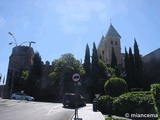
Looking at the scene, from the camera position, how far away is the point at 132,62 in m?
55.8

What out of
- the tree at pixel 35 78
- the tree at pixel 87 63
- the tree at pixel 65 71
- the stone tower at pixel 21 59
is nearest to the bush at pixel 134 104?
the tree at pixel 65 71

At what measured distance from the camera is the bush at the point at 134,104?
45.7 ft

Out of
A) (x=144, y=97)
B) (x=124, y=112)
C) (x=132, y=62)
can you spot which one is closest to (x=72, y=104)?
(x=124, y=112)

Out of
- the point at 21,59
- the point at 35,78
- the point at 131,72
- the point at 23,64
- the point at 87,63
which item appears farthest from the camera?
the point at 21,59

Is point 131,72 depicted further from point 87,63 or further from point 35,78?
point 35,78

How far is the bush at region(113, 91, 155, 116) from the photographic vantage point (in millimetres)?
13920

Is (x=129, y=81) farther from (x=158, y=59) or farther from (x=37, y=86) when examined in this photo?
(x=37, y=86)

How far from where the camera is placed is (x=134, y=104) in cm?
1468

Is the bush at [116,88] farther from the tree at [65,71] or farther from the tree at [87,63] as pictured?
the tree at [87,63]

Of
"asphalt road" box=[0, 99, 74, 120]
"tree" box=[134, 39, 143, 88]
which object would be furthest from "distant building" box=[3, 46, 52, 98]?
"asphalt road" box=[0, 99, 74, 120]

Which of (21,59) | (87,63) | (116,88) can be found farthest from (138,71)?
(21,59)

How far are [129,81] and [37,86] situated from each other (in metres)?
27.2

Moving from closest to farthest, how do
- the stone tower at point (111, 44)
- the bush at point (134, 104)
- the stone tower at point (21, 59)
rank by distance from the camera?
the bush at point (134, 104), the stone tower at point (21, 59), the stone tower at point (111, 44)

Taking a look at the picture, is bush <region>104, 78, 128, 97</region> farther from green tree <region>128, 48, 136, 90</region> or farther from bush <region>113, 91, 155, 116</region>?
green tree <region>128, 48, 136, 90</region>
